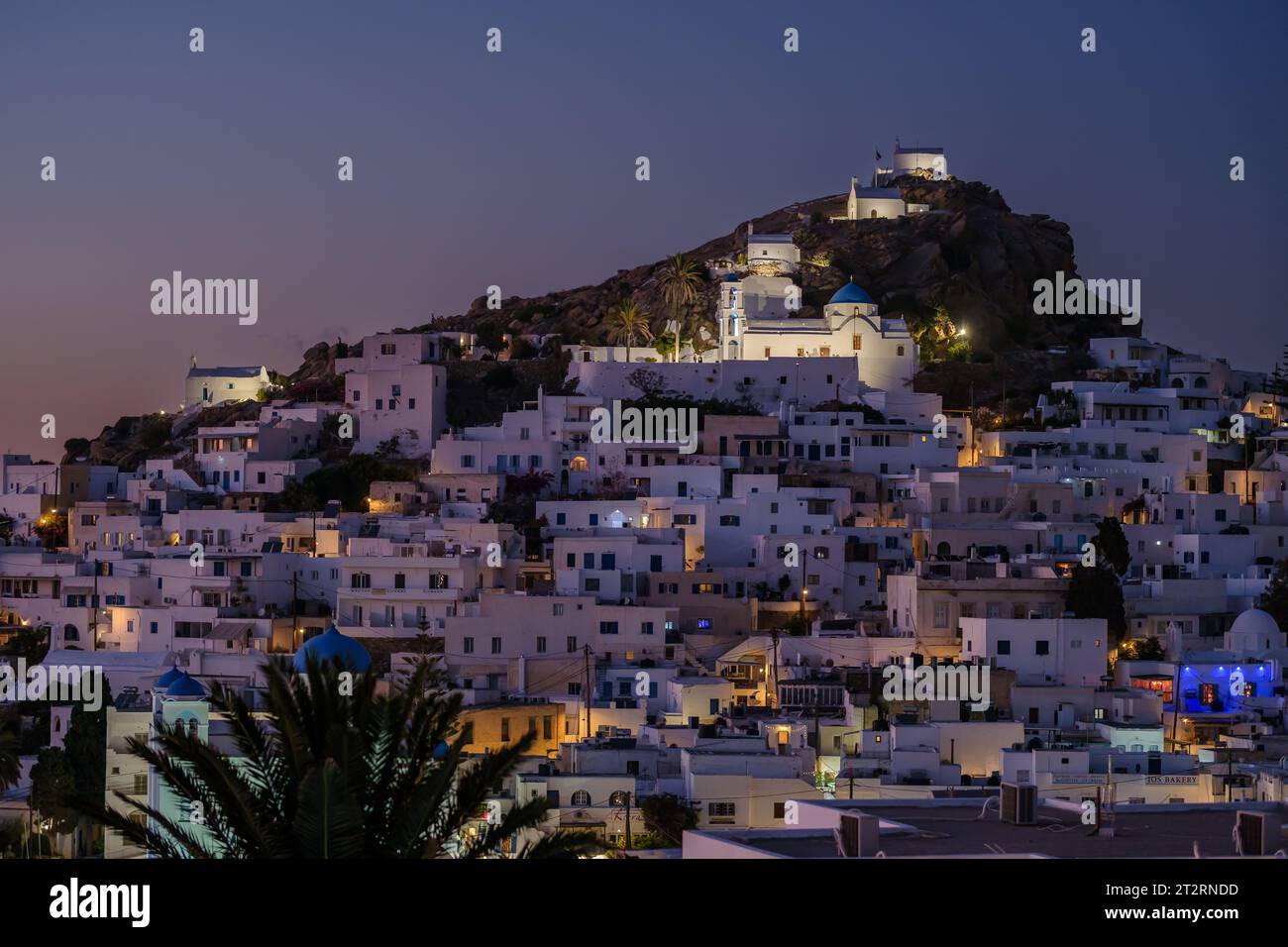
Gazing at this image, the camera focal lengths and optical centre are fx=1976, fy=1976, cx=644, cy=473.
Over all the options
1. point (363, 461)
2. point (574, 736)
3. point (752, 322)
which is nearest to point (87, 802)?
point (574, 736)

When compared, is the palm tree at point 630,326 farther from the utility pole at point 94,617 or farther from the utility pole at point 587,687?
the utility pole at point 587,687

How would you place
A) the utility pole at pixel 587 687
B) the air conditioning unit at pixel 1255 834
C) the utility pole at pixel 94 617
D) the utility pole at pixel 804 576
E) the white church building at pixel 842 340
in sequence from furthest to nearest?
the white church building at pixel 842 340, the utility pole at pixel 94 617, the utility pole at pixel 804 576, the utility pole at pixel 587 687, the air conditioning unit at pixel 1255 834

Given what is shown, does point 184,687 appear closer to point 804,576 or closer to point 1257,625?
point 804,576

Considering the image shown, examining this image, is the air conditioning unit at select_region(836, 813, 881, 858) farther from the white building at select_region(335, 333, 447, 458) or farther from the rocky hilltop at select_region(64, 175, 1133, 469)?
the rocky hilltop at select_region(64, 175, 1133, 469)

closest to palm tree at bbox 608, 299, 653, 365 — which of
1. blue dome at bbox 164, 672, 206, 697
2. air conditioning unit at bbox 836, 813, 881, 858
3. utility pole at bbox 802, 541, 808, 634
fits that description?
utility pole at bbox 802, 541, 808, 634

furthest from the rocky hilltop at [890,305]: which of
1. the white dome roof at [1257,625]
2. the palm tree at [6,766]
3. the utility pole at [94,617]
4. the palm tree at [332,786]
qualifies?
the palm tree at [332,786]

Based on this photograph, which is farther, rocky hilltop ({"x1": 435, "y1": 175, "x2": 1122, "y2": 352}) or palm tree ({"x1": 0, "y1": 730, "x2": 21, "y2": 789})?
rocky hilltop ({"x1": 435, "y1": 175, "x2": 1122, "y2": 352})
